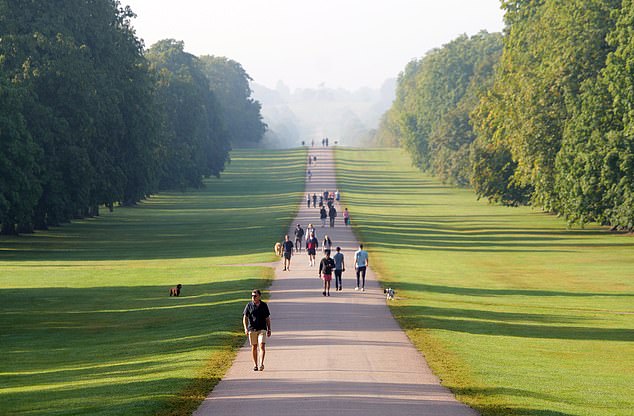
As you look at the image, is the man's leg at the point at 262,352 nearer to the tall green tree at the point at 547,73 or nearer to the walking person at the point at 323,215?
the tall green tree at the point at 547,73

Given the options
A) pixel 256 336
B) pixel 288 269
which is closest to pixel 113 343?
pixel 256 336

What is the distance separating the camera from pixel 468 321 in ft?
120

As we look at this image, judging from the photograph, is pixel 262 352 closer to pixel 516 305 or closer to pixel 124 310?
pixel 124 310

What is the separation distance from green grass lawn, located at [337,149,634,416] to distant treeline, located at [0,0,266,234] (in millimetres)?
17612

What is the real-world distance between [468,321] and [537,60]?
165ft

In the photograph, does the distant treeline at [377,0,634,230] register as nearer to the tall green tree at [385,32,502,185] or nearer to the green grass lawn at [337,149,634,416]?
the green grass lawn at [337,149,634,416]

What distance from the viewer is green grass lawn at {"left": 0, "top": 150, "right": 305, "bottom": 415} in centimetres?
2325

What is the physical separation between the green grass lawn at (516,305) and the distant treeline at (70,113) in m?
17.6

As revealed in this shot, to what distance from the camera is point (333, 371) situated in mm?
24141

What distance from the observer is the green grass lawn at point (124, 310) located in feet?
76.3

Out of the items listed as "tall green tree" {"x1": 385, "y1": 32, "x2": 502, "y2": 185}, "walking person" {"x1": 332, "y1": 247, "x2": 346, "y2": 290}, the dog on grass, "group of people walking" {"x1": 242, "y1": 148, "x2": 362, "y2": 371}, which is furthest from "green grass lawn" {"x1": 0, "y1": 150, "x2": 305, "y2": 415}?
"tall green tree" {"x1": 385, "y1": 32, "x2": 502, "y2": 185}

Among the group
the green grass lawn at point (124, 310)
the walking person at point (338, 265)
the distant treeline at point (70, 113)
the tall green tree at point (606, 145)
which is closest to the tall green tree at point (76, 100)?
the distant treeline at point (70, 113)

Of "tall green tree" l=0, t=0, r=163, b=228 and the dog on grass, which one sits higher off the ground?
"tall green tree" l=0, t=0, r=163, b=228

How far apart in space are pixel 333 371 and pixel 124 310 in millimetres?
18442
